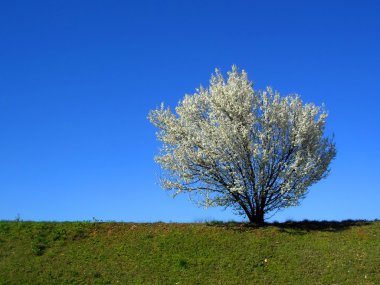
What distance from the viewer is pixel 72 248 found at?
984 inches

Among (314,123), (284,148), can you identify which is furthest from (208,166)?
(314,123)

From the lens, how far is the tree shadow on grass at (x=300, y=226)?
87.5ft

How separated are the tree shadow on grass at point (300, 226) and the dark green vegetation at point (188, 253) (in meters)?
0.05

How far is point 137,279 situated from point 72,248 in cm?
467

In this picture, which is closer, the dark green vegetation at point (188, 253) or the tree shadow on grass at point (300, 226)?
the dark green vegetation at point (188, 253)

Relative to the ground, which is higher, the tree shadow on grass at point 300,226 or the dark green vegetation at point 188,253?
the tree shadow on grass at point 300,226

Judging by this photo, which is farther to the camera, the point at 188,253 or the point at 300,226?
the point at 300,226

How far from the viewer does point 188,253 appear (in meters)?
23.8

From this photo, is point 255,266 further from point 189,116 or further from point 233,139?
point 189,116

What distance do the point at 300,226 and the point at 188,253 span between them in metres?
7.11

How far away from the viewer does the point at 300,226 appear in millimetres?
27859

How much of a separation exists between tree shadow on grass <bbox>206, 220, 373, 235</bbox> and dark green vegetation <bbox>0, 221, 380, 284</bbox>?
0.05 metres

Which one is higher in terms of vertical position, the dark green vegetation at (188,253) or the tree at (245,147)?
the tree at (245,147)

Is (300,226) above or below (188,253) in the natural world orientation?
above
